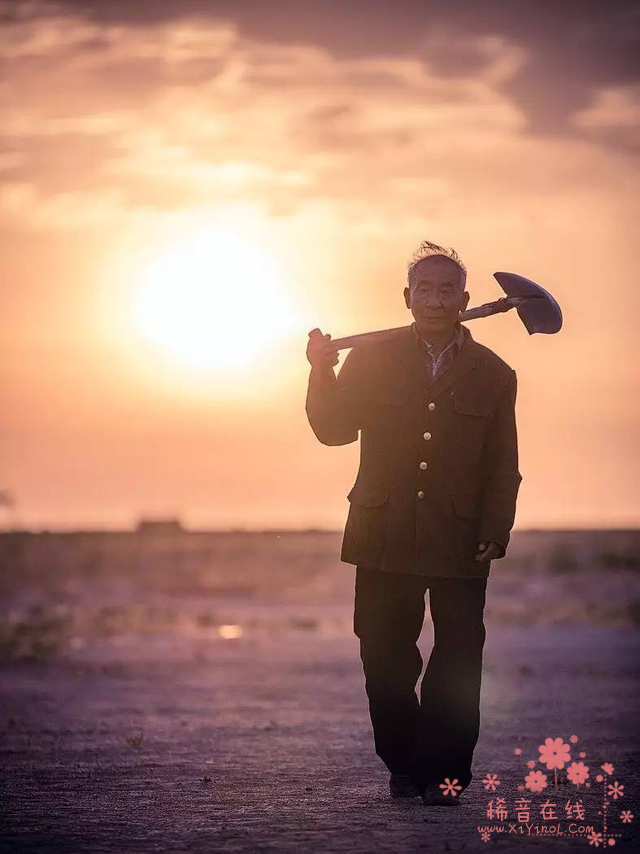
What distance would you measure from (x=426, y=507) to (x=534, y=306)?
1.21 meters

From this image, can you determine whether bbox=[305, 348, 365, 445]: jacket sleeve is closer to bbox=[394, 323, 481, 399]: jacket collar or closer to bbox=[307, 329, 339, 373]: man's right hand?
bbox=[307, 329, 339, 373]: man's right hand

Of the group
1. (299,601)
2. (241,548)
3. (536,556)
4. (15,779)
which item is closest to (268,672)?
(15,779)

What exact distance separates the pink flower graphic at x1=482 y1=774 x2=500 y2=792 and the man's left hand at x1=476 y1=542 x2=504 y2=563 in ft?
3.97

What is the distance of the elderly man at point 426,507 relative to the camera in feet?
26.9

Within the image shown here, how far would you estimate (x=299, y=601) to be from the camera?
44.8 meters

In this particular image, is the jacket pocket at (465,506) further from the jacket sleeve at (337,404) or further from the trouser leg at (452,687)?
the jacket sleeve at (337,404)

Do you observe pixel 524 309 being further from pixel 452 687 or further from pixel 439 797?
pixel 439 797

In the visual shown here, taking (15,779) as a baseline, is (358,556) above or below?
above

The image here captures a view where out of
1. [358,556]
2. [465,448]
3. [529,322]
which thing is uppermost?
[529,322]

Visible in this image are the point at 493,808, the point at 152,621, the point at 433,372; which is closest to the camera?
the point at 493,808

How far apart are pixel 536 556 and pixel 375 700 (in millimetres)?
74311

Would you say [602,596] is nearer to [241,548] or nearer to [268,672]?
[268,672]

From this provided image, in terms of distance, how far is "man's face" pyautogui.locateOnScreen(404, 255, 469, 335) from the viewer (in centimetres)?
838

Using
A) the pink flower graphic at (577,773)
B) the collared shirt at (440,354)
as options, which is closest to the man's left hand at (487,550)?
the collared shirt at (440,354)
